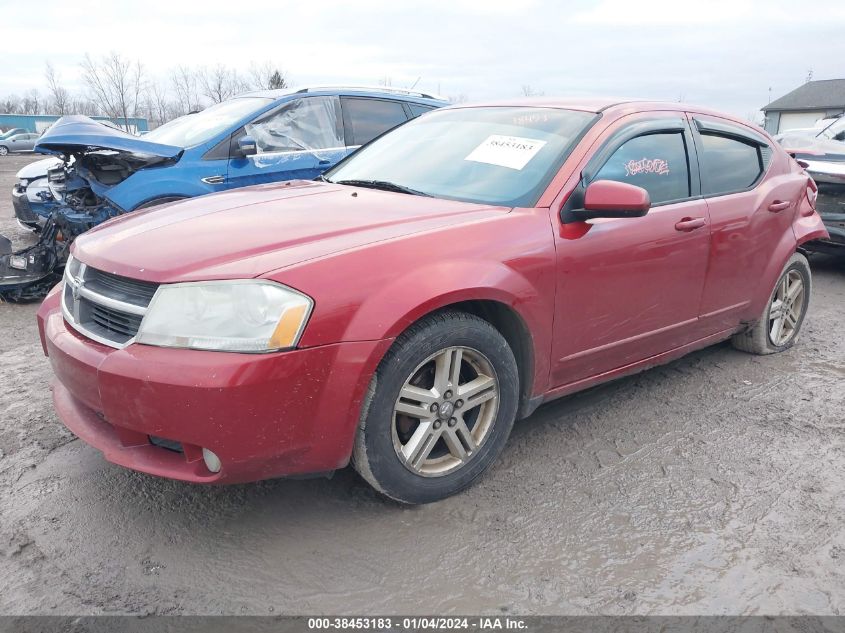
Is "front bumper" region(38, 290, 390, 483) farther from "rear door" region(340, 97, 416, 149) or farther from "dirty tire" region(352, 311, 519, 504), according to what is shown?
"rear door" region(340, 97, 416, 149)

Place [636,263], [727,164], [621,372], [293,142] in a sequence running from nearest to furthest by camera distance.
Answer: [636,263] < [621,372] < [727,164] < [293,142]

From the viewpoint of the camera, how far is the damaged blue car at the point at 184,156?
5.42 metres

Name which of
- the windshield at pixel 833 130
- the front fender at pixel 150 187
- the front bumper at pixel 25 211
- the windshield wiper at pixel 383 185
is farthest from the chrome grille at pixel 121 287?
the windshield at pixel 833 130

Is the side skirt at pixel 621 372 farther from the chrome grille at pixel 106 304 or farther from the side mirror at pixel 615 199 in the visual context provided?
the chrome grille at pixel 106 304

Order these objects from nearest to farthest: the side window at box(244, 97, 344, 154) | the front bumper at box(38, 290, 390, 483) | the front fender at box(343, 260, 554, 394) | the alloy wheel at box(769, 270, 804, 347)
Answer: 1. the front bumper at box(38, 290, 390, 483)
2. the front fender at box(343, 260, 554, 394)
3. the alloy wheel at box(769, 270, 804, 347)
4. the side window at box(244, 97, 344, 154)

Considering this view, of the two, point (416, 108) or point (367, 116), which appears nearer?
point (367, 116)

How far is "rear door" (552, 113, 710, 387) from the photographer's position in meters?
2.95

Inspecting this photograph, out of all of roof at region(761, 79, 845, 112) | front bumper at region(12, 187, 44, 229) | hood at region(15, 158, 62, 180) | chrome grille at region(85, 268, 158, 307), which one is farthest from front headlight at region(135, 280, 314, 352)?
roof at region(761, 79, 845, 112)

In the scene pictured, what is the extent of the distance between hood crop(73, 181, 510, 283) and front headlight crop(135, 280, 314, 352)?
0.18 feet

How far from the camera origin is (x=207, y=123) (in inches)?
241

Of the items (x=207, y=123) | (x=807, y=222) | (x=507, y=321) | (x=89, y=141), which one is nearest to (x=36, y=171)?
(x=207, y=123)

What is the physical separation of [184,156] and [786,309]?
4710 millimetres

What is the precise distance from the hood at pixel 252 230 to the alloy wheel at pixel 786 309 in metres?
2.57

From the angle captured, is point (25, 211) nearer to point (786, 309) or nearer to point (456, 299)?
point (456, 299)
